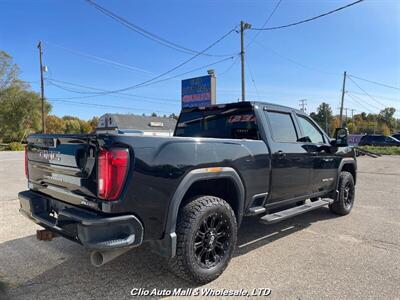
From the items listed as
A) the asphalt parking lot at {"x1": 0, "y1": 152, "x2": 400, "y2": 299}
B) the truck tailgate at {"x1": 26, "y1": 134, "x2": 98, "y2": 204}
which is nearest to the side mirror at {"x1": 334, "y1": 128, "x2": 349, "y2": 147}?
Answer: the asphalt parking lot at {"x1": 0, "y1": 152, "x2": 400, "y2": 299}

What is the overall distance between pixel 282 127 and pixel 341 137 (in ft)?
4.94

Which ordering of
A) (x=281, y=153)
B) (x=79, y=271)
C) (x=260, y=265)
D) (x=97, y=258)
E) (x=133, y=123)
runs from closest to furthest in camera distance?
(x=97, y=258) → (x=79, y=271) → (x=260, y=265) → (x=281, y=153) → (x=133, y=123)

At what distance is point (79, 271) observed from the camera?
3.54 meters

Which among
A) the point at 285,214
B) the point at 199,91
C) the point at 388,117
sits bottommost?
the point at 285,214

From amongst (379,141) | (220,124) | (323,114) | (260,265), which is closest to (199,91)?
(220,124)

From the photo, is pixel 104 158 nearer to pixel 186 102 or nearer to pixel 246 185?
pixel 246 185

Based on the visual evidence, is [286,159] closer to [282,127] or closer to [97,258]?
[282,127]

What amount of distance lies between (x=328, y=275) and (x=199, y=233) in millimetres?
1487

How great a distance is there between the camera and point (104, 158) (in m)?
2.63

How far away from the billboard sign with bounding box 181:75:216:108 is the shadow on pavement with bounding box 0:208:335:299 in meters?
13.3

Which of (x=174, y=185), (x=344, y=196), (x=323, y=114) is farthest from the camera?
(x=323, y=114)

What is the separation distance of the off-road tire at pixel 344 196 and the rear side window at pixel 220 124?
262 cm

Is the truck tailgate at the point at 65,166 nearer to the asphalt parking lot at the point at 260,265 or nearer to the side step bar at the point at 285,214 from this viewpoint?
the asphalt parking lot at the point at 260,265

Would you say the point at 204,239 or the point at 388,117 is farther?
the point at 388,117
